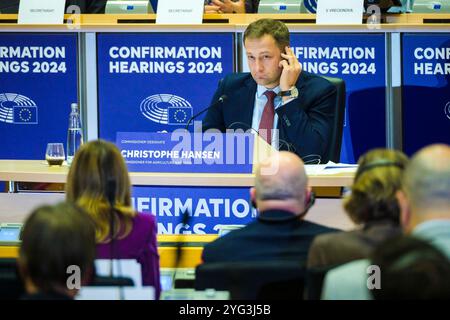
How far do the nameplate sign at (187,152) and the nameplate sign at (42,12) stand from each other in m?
2.97

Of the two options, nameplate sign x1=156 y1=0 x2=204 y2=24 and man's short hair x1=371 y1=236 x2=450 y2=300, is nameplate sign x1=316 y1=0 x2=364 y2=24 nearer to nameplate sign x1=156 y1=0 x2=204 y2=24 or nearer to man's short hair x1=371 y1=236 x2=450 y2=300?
nameplate sign x1=156 y1=0 x2=204 y2=24

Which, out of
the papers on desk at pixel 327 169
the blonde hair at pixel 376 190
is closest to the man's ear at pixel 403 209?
the blonde hair at pixel 376 190

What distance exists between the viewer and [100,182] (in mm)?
3127

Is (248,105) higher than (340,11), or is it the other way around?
(340,11)

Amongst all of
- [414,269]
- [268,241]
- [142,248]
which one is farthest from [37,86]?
[414,269]

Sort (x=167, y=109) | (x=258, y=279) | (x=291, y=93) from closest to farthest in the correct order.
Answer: (x=258, y=279), (x=291, y=93), (x=167, y=109)

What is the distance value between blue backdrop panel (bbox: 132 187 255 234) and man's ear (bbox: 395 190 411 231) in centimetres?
178

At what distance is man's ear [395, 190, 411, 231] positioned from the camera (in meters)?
2.75

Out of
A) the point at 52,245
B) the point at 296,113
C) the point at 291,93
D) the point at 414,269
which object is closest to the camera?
the point at 414,269

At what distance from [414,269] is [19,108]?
5.75 m

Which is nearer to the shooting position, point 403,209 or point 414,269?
point 414,269

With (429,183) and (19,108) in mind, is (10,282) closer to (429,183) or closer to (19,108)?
(429,183)
